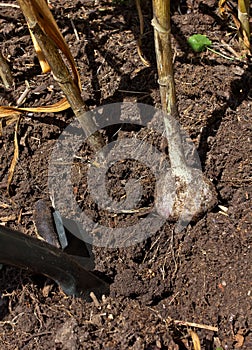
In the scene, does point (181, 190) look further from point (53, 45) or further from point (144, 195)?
point (53, 45)

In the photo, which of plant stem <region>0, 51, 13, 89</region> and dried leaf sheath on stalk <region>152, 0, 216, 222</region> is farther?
plant stem <region>0, 51, 13, 89</region>

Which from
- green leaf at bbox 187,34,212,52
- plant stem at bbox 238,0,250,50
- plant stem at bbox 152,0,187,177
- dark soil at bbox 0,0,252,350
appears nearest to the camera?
plant stem at bbox 152,0,187,177

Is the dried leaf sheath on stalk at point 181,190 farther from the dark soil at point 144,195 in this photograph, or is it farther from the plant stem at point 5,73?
the plant stem at point 5,73

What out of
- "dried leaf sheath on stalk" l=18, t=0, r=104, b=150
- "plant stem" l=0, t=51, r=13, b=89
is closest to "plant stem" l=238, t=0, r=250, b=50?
"dried leaf sheath on stalk" l=18, t=0, r=104, b=150

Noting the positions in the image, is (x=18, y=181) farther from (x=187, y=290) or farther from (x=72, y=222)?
(x=187, y=290)

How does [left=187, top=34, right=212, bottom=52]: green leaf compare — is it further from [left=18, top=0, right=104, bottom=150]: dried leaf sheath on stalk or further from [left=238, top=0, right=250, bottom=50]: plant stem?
[left=18, top=0, right=104, bottom=150]: dried leaf sheath on stalk

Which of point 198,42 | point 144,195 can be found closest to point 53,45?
point 144,195
